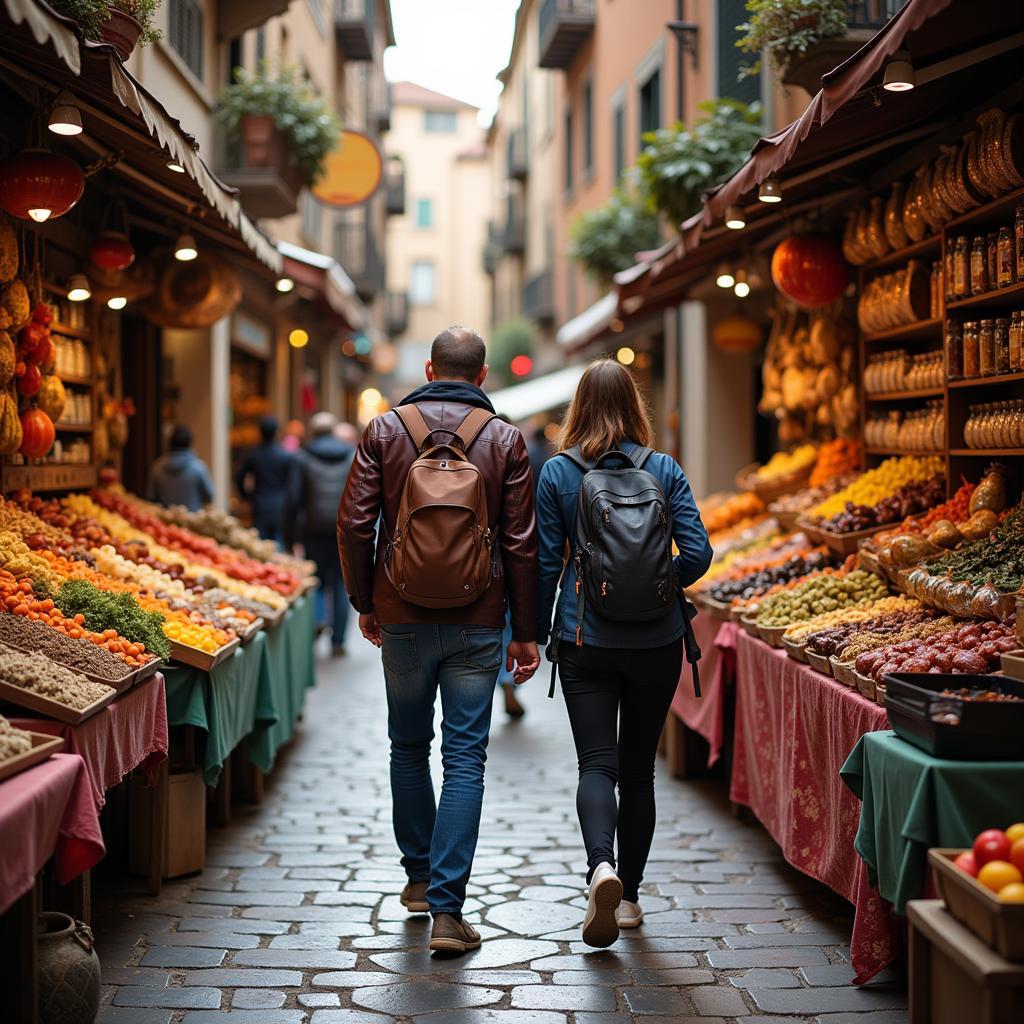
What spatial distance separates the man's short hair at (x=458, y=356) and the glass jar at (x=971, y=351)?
275 centimetres

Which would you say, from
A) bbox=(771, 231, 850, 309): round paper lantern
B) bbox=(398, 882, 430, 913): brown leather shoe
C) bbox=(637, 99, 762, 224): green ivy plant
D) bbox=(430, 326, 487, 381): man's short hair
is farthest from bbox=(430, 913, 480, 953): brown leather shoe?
bbox=(637, 99, 762, 224): green ivy plant

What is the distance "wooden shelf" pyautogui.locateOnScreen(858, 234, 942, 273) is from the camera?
7218mm

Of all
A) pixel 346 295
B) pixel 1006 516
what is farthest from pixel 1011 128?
pixel 346 295

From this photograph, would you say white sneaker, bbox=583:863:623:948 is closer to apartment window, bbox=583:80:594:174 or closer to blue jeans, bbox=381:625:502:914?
blue jeans, bbox=381:625:502:914

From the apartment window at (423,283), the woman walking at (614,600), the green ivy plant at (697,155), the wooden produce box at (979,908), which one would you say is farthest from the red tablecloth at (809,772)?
the apartment window at (423,283)

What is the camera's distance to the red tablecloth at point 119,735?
14.5ft

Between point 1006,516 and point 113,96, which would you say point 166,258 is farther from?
point 1006,516

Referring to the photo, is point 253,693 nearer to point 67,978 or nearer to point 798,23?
point 67,978

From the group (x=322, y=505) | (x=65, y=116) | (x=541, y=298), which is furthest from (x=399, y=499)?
(x=541, y=298)

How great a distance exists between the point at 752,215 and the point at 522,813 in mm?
3967

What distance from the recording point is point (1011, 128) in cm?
578

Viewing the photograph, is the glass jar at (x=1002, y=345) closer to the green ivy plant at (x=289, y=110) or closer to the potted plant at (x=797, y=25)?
the potted plant at (x=797, y=25)

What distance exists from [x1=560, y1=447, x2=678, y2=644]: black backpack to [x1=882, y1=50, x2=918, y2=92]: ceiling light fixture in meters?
1.71

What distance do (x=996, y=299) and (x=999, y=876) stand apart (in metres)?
3.92
